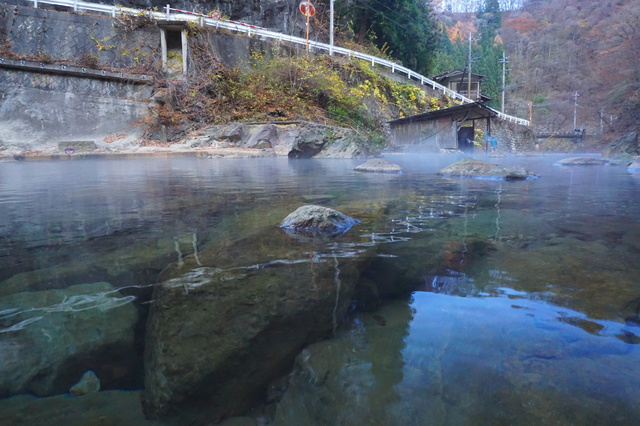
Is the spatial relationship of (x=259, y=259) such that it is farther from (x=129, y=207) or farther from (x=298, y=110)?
(x=298, y=110)

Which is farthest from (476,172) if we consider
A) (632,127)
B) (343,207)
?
(632,127)

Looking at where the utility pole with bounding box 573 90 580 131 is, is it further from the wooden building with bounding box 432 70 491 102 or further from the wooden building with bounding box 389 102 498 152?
the wooden building with bounding box 389 102 498 152

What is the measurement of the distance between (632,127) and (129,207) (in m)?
30.3

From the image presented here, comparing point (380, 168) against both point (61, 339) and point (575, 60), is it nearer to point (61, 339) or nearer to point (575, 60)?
point (61, 339)

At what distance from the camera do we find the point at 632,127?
2373 centimetres

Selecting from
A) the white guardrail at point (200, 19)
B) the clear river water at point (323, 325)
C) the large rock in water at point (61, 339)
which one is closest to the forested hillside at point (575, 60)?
the white guardrail at point (200, 19)

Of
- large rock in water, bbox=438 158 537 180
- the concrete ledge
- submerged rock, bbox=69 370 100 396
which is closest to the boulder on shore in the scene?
large rock in water, bbox=438 158 537 180

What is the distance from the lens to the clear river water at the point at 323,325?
104 centimetres

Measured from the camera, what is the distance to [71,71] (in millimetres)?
15922

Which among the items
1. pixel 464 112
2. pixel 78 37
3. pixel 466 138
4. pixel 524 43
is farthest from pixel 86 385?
pixel 524 43

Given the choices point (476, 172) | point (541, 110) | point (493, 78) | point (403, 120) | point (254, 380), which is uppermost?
point (493, 78)

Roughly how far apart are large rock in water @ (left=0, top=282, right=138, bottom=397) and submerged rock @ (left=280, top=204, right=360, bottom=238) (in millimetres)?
1392

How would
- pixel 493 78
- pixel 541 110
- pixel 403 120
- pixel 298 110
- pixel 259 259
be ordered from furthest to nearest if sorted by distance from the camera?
1. pixel 541 110
2. pixel 493 78
3. pixel 403 120
4. pixel 298 110
5. pixel 259 259

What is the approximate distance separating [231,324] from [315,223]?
1.56 m
